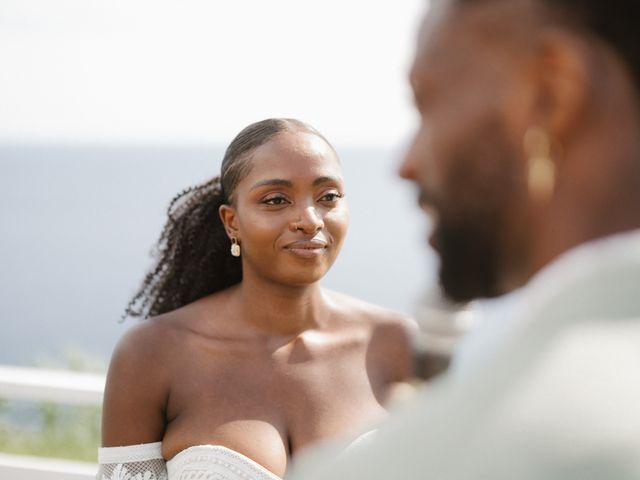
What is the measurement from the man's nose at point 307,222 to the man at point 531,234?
159 cm

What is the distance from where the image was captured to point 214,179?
3.03 m

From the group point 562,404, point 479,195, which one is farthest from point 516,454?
point 479,195

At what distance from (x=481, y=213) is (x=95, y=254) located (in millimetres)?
33968

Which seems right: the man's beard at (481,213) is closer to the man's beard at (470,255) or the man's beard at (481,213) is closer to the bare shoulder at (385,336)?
the man's beard at (470,255)

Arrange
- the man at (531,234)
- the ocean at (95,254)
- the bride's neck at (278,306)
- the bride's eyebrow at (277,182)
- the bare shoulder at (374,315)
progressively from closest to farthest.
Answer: the man at (531,234) → the bride's eyebrow at (277,182) → the bride's neck at (278,306) → the bare shoulder at (374,315) → the ocean at (95,254)

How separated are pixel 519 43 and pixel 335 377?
1.96 metres

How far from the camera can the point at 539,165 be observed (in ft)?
2.86

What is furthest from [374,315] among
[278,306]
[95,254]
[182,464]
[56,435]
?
[95,254]

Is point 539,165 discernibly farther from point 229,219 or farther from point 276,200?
point 229,219

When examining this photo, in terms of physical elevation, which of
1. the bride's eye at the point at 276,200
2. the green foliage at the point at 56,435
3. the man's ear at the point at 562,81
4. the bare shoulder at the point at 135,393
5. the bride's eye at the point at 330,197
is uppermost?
the man's ear at the point at 562,81

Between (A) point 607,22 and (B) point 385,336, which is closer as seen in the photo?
(A) point 607,22

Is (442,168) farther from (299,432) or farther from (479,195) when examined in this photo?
(299,432)

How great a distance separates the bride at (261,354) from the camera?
2.56 meters

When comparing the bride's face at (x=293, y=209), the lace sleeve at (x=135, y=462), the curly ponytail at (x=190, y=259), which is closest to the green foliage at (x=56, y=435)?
the curly ponytail at (x=190, y=259)
